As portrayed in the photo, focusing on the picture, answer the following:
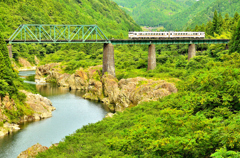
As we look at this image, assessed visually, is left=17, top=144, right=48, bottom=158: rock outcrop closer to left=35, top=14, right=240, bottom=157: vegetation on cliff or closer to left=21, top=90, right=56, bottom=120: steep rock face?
left=35, top=14, right=240, bottom=157: vegetation on cliff

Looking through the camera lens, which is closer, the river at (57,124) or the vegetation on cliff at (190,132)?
the vegetation on cliff at (190,132)

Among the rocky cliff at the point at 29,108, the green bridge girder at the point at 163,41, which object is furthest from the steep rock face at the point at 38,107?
the green bridge girder at the point at 163,41

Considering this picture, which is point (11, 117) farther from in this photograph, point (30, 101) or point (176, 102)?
point (176, 102)

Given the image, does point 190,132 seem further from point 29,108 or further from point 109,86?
point 109,86

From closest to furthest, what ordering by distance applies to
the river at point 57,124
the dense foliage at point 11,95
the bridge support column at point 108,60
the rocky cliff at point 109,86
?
the river at point 57,124 → the dense foliage at point 11,95 → the rocky cliff at point 109,86 → the bridge support column at point 108,60

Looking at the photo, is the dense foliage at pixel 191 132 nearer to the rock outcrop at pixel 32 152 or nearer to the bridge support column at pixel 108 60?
the rock outcrop at pixel 32 152

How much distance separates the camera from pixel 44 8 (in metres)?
196

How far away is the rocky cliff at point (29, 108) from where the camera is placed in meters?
45.0

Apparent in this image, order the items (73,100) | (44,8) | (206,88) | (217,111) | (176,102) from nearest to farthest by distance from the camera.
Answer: (217,111) → (206,88) → (176,102) → (73,100) → (44,8)

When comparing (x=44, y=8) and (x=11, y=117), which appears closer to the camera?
(x=11, y=117)

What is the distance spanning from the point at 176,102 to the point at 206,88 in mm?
4852

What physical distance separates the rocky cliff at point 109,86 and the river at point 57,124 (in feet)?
11.3

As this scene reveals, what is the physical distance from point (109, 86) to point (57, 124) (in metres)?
22.6

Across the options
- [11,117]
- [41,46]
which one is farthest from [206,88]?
[41,46]
